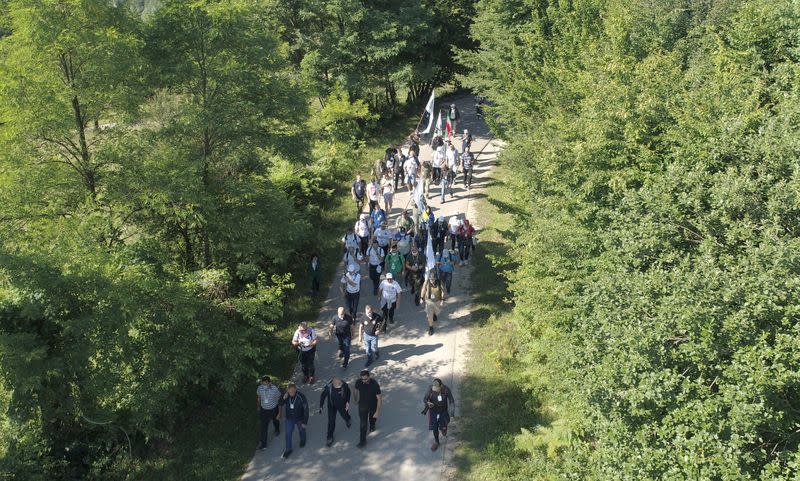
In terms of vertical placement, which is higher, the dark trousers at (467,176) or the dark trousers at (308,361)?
the dark trousers at (467,176)

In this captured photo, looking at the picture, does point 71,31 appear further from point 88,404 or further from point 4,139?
point 88,404

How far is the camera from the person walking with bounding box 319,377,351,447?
34.8 feet

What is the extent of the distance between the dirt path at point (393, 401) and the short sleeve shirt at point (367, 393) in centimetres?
93

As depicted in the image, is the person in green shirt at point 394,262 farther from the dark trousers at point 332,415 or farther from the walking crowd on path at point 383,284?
the dark trousers at point 332,415

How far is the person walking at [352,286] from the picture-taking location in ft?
44.6

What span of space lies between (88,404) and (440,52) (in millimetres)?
25727

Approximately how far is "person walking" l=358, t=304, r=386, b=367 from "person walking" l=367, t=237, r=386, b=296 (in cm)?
218

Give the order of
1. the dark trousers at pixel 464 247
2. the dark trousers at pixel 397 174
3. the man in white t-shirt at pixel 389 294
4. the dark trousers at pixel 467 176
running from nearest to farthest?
1. the man in white t-shirt at pixel 389 294
2. the dark trousers at pixel 464 247
3. the dark trousers at pixel 397 174
4. the dark trousers at pixel 467 176

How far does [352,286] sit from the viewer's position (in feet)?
44.5

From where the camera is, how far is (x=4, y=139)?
11.4 meters

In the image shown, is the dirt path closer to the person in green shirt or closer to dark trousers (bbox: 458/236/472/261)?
dark trousers (bbox: 458/236/472/261)

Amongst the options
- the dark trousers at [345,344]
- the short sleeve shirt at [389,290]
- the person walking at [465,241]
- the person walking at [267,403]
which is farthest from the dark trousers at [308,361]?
the person walking at [465,241]

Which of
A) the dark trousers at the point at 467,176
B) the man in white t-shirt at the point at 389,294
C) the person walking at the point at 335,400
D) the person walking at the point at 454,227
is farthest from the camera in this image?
the dark trousers at the point at 467,176

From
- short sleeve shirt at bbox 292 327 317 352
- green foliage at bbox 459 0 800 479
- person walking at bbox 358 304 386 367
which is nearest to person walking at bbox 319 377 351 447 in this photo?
short sleeve shirt at bbox 292 327 317 352
